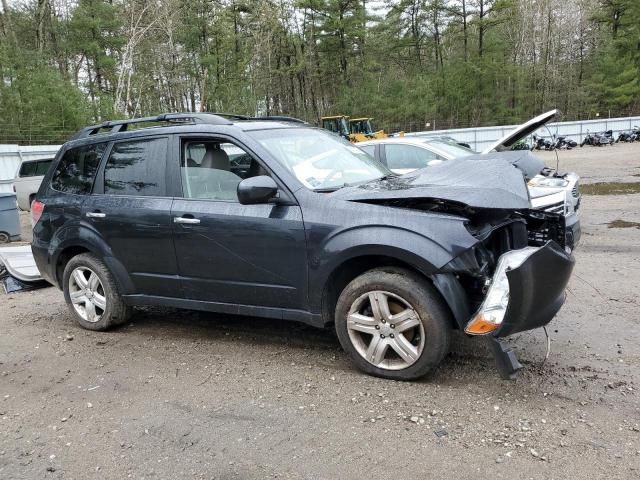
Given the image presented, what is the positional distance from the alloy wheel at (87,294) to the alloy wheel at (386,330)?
263 cm

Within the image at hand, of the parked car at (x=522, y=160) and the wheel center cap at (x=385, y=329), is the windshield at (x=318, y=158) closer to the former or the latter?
the parked car at (x=522, y=160)

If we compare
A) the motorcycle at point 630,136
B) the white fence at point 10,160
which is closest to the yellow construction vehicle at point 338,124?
the white fence at point 10,160

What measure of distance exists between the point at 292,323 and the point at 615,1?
57.5 m

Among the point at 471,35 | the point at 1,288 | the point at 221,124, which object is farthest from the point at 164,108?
the point at 221,124

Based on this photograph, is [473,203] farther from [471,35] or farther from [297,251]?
[471,35]

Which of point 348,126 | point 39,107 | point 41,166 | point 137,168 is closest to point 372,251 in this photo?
point 137,168

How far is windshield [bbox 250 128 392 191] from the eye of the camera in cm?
411

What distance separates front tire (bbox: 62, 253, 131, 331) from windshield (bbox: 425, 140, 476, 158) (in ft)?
19.1

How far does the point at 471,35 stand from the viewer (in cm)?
5000

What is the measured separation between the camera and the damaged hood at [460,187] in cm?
333

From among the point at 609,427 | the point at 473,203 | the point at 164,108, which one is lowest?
the point at 609,427

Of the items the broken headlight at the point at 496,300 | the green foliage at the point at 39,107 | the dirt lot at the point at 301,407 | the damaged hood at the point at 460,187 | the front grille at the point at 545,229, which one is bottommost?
the dirt lot at the point at 301,407

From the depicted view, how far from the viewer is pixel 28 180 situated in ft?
48.4

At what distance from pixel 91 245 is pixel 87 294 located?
20.8 inches
